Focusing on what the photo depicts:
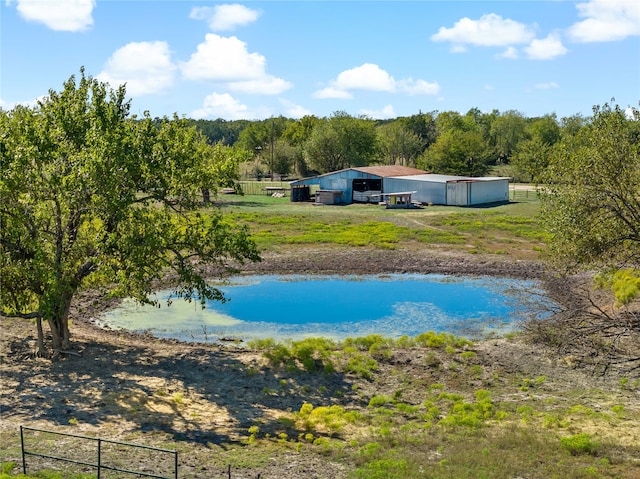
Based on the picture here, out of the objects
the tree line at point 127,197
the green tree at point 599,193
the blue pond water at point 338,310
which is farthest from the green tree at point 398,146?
the green tree at point 599,193

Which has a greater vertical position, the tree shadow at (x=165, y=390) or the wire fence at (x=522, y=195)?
the wire fence at (x=522, y=195)

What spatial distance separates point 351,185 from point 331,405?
226 feet

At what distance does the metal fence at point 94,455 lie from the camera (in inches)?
708

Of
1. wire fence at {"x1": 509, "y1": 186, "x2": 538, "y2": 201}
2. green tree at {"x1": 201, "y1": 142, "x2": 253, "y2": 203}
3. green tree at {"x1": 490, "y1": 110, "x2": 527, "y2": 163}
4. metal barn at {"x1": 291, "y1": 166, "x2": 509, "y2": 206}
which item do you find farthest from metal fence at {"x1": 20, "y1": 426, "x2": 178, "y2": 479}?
green tree at {"x1": 490, "y1": 110, "x2": 527, "y2": 163}

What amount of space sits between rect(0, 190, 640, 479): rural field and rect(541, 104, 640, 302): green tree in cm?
346

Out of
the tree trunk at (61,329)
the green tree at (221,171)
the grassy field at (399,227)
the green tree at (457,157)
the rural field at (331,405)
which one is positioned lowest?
the rural field at (331,405)

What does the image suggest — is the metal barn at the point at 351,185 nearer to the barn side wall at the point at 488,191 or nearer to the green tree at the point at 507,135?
the barn side wall at the point at 488,191

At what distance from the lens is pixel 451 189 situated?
85938 mm

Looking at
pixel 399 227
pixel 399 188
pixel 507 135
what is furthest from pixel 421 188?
pixel 507 135

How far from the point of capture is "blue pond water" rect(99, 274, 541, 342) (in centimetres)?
3628

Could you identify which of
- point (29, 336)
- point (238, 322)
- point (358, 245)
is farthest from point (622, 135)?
point (358, 245)

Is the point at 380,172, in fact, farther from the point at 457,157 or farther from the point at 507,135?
the point at 507,135

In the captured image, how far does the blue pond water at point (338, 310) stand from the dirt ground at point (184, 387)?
3.67 meters

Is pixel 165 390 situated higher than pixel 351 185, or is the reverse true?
pixel 351 185
